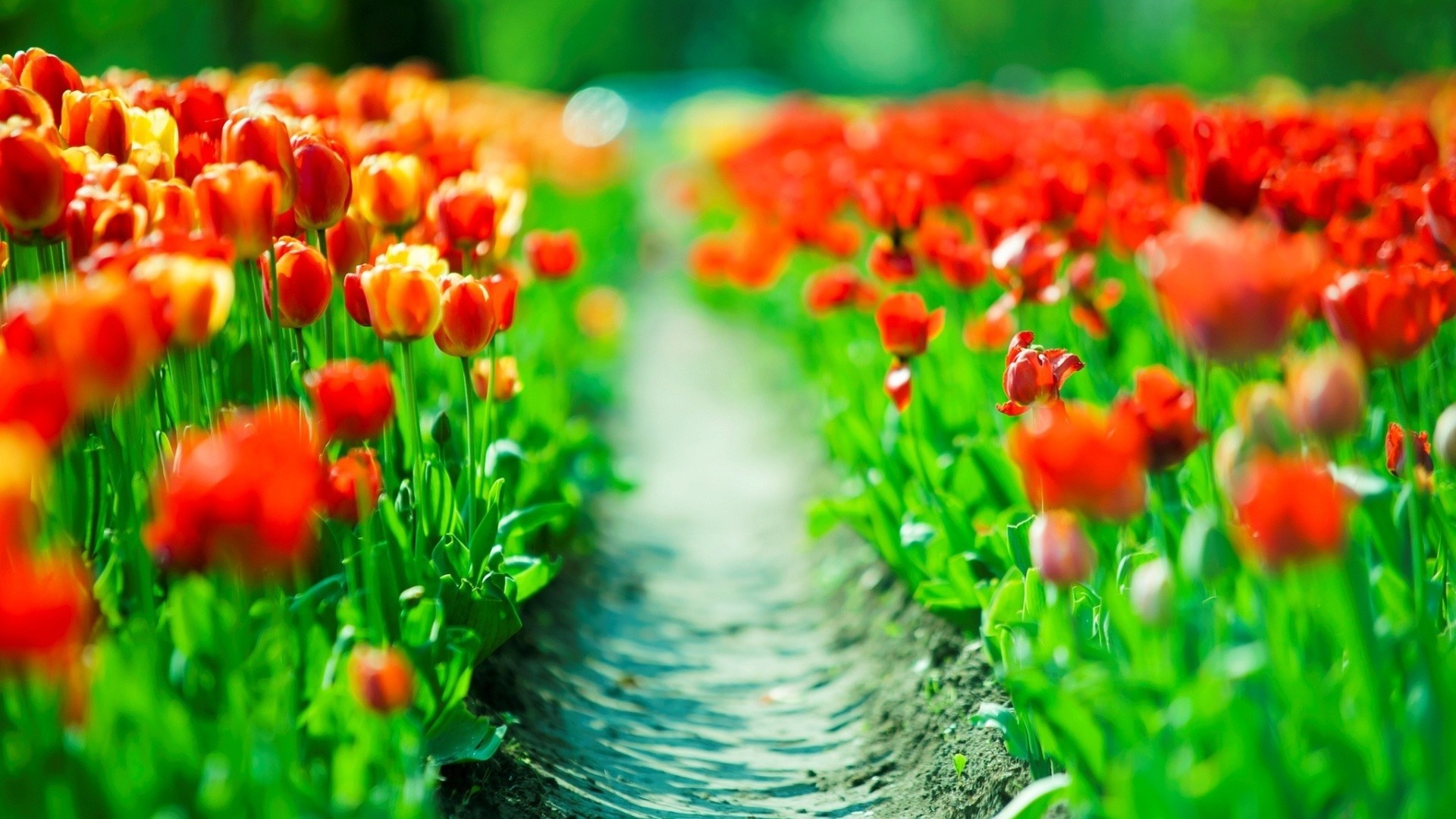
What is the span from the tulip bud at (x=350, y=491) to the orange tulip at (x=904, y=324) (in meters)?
1.35

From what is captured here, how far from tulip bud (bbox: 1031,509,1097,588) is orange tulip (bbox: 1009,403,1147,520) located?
0.08 metres

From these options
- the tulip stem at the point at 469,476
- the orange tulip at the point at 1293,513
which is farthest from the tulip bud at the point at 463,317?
the orange tulip at the point at 1293,513

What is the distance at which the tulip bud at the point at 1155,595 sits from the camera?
1.67m

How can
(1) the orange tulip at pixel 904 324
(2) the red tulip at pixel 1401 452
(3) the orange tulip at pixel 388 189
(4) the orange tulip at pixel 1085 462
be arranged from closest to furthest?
(4) the orange tulip at pixel 1085 462 < (2) the red tulip at pixel 1401 452 < (3) the orange tulip at pixel 388 189 < (1) the orange tulip at pixel 904 324

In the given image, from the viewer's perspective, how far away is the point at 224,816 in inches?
61.9

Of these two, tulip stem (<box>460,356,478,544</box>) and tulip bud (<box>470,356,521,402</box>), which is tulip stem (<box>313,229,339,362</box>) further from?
tulip bud (<box>470,356,521,402</box>)

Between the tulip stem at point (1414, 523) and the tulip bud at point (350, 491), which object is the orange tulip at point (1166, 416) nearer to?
the tulip stem at point (1414, 523)

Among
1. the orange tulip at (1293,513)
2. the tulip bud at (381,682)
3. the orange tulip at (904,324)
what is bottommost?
the tulip bud at (381,682)

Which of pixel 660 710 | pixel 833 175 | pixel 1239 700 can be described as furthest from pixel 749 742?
pixel 833 175

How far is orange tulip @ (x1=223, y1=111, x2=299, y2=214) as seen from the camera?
232 cm

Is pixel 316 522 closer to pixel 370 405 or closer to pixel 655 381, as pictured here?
pixel 370 405

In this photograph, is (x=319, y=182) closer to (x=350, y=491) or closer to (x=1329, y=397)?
(x=350, y=491)

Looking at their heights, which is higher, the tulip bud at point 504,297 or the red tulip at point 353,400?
the red tulip at point 353,400

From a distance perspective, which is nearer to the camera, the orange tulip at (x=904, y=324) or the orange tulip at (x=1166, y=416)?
the orange tulip at (x=1166, y=416)
